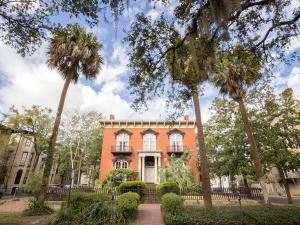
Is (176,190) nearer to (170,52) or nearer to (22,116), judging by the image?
(170,52)

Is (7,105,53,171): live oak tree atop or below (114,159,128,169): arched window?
atop

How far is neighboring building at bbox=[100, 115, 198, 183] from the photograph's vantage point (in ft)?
79.4

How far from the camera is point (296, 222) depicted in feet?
24.3

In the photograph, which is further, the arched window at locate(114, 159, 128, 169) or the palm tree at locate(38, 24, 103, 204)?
the arched window at locate(114, 159, 128, 169)

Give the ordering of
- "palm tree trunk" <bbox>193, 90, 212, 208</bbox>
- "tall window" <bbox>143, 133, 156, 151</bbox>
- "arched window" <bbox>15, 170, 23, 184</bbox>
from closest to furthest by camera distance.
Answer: "palm tree trunk" <bbox>193, 90, 212, 208</bbox>, "tall window" <bbox>143, 133, 156, 151</bbox>, "arched window" <bbox>15, 170, 23, 184</bbox>

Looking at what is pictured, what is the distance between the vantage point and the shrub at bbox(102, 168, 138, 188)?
67.9ft

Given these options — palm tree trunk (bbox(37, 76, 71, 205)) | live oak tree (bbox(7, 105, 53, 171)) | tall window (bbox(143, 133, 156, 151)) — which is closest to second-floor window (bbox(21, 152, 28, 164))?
live oak tree (bbox(7, 105, 53, 171))

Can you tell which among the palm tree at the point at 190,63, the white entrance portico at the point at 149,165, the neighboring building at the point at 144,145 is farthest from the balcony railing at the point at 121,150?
the palm tree at the point at 190,63

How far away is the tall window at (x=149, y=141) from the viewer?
2542cm

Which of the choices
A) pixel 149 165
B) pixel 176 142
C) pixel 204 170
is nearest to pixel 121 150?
pixel 149 165

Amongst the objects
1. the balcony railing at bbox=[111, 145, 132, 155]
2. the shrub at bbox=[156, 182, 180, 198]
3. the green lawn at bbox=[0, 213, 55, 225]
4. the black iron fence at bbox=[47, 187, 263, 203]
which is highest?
the balcony railing at bbox=[111, 145, 132, 155]

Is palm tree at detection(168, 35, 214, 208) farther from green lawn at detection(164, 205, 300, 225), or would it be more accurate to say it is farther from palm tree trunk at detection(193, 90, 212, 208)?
green lawn at detection(164, 205, 300, 225)

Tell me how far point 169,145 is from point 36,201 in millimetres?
17143

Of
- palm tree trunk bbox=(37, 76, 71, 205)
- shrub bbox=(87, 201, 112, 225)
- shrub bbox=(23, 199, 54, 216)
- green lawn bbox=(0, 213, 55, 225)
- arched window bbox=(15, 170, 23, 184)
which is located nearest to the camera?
shrub bbox=(87, 201, 112, 225)
